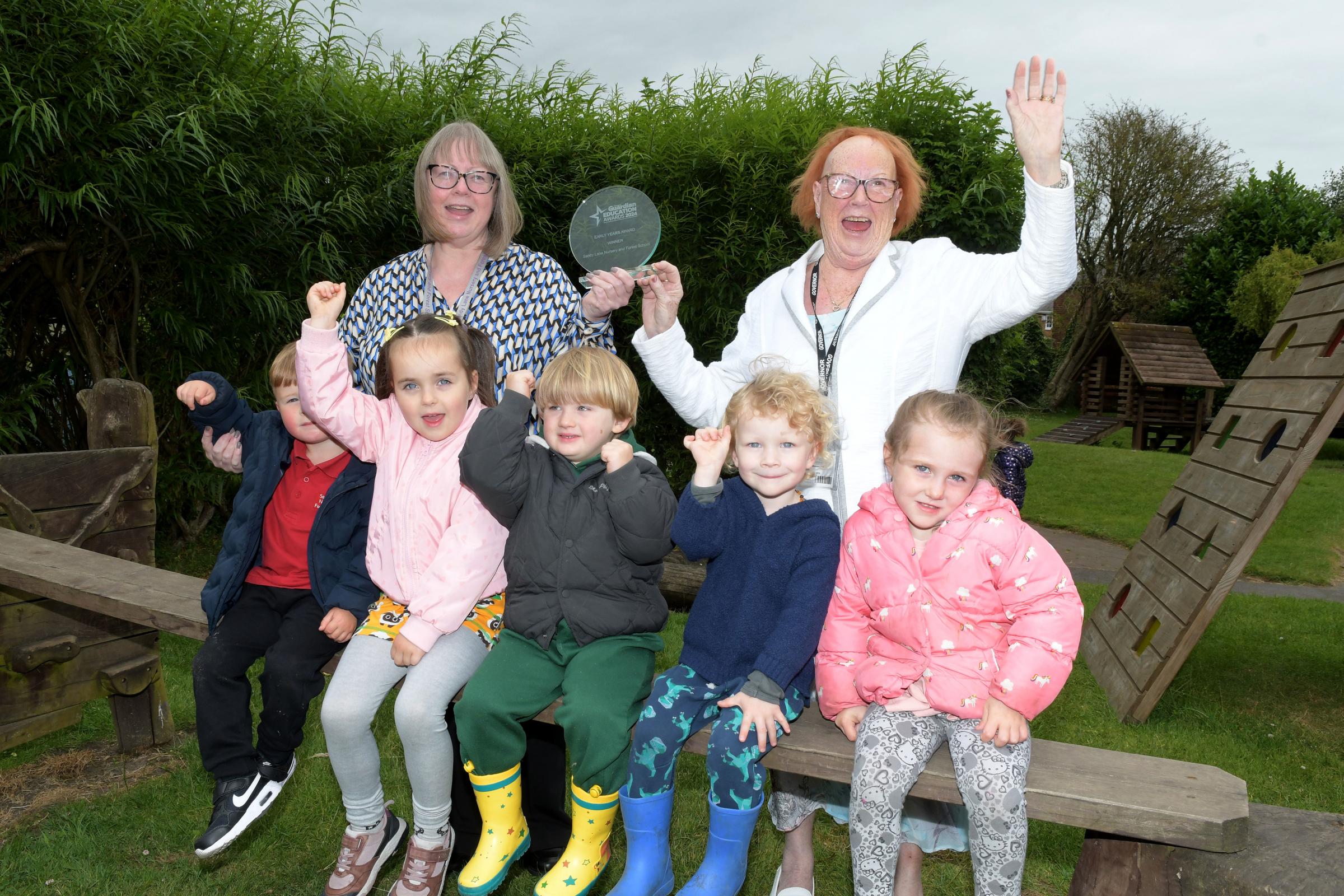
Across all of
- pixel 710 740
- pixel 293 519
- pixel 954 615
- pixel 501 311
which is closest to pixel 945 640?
pixel 954 615

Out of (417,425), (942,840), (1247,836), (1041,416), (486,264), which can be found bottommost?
(1041,416)

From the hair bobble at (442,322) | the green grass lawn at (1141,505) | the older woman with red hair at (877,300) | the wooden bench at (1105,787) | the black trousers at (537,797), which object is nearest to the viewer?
the wooden bench at (1105,787)

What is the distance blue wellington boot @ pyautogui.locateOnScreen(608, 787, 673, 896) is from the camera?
2141 mm

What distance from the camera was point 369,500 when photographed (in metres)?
2.74

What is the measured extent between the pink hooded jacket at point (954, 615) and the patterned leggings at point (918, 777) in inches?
2.5

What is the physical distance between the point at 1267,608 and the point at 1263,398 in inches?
117

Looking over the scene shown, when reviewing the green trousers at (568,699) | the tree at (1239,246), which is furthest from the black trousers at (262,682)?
the tree at (1239,246)

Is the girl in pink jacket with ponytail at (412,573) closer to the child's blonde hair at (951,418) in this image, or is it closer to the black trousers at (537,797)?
the black trousers at (537,797)

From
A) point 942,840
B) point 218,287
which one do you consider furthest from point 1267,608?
point 218,287

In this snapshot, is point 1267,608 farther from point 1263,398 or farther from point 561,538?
point 561,538

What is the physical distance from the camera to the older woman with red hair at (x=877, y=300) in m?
2.45

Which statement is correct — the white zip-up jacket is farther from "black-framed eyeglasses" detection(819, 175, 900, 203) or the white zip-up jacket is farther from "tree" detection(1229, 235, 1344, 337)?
"tree" detection(1229, 235, 1344, 337)

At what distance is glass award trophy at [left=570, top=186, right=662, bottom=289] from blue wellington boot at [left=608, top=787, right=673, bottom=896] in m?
1.40

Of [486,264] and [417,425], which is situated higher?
[486,264]
